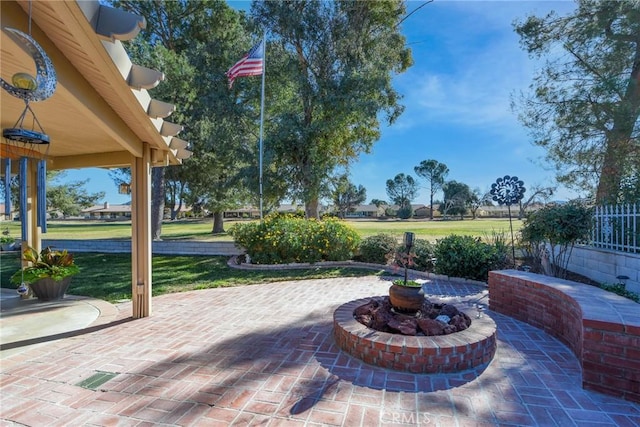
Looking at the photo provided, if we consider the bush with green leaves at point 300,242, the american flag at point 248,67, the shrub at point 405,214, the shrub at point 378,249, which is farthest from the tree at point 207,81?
the shrub at point 405,214

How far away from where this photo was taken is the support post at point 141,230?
4246mm

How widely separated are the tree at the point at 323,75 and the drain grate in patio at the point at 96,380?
29.6 feet

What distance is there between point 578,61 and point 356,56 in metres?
6.69

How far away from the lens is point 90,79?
9.49 feet

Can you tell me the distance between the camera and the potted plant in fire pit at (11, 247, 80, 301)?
4.99 metres

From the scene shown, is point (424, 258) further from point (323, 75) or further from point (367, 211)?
point (367, 211)

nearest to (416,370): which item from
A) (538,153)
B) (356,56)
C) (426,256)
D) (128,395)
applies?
(128,395)

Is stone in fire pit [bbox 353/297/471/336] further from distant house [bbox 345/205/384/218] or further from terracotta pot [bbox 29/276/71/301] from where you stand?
distant house [bbox 345/205/384/218]

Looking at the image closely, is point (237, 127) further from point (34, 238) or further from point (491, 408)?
point (491, 408)

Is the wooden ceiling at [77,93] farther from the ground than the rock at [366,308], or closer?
farther from the ground

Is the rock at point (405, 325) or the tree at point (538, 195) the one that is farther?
the tree at point (538, 195)

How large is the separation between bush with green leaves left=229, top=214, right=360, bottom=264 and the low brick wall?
4826mm

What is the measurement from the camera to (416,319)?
134 inches

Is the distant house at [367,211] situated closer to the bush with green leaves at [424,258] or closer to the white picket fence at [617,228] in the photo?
the bush with green leaves at [424,258]
